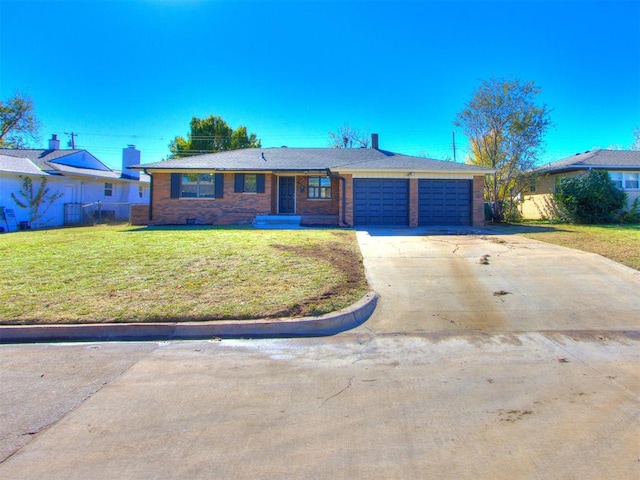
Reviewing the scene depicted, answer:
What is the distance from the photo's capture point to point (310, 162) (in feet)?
70.9

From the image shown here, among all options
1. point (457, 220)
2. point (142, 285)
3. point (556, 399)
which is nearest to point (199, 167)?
point (457, 220)

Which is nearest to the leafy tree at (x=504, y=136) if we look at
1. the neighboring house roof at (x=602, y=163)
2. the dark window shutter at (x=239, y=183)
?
the neighboring house roof at (x=602, y=163)

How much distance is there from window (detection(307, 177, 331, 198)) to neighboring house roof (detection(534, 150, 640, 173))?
35.9ft

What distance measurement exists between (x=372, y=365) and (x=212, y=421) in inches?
73.3

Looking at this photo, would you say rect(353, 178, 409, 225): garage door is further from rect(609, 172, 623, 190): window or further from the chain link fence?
the chain link fence

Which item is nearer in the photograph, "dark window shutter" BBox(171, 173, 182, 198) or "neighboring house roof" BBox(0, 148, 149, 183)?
"dark window shutter" BBox(171, 173, 182, 198)

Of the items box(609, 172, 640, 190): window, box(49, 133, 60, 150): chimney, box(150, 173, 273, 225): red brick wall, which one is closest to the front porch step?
box(150, 173, 273, 225): red brick wall

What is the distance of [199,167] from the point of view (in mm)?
19938

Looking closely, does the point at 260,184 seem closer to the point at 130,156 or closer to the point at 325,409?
the point at 130,156

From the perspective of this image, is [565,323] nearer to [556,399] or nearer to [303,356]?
[556,399]

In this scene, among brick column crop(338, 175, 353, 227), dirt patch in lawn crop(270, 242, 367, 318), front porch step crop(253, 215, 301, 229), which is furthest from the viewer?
front porch step crop(253, 215, 301, 229)

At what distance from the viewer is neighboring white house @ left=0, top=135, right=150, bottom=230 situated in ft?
70.3

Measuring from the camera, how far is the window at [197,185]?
20406 mm

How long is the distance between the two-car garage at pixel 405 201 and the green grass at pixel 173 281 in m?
7.52
